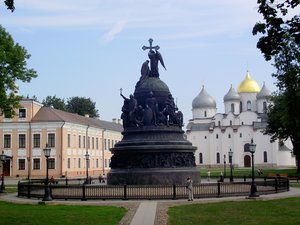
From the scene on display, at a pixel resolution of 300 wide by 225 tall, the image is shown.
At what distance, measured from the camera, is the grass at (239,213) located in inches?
683

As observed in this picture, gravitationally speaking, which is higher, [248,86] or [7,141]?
[248,86]

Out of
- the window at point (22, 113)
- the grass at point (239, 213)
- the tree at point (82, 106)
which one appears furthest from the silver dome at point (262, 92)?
the grass at point (239, 213)

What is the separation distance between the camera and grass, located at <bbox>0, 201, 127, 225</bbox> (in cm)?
1753

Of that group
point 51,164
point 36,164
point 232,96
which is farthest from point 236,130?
point 36,164

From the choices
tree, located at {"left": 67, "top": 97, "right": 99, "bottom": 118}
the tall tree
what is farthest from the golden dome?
the tall tree

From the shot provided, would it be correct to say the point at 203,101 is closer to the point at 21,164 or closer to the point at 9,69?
the point at 21,164

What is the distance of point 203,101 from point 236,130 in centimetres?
1482

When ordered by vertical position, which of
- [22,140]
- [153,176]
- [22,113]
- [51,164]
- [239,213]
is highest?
[22,113]

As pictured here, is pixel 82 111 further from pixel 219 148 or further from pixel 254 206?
pixel 254 206

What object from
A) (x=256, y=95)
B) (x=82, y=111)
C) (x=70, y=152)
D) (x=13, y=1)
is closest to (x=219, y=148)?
(x=256, y=95)

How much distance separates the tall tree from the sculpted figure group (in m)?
8.91

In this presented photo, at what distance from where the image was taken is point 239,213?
1964 centimetres

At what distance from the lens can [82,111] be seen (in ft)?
373

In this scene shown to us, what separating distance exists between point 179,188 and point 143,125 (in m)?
6.67
